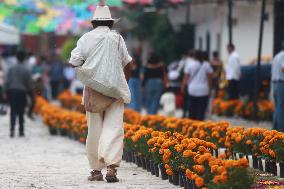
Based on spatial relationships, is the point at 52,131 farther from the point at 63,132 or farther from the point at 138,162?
the point at 138,162

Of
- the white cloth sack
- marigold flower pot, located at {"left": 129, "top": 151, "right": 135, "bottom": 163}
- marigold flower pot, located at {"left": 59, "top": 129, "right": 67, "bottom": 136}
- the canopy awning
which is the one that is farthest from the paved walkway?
the canopy awning

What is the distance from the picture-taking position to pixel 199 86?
74.3 ft

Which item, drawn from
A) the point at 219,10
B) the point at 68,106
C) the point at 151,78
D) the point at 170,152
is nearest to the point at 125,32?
the point at 219,10

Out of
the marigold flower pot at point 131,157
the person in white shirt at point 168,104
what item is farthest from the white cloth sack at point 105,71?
the person in white shirt at point 168,104

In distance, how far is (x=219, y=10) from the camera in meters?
38.6

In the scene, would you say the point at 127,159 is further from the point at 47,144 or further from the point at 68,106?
the point at 68,106

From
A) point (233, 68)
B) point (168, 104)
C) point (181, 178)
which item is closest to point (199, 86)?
point (168, 104)

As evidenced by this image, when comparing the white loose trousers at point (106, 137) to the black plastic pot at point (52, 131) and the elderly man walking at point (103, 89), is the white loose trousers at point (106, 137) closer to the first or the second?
the elderly man walking at point (103, 89)

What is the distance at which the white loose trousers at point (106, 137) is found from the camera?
477 inches

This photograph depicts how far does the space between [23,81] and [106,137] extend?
10696mm

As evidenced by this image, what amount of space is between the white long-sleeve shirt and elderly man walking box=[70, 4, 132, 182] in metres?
15.7

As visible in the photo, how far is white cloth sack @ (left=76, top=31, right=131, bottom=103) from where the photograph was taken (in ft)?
39.9

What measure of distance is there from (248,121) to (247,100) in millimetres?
2757

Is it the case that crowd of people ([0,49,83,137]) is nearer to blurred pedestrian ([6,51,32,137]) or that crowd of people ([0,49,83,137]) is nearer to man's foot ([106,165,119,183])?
blurred pedestrian ([6,51,32,137])
